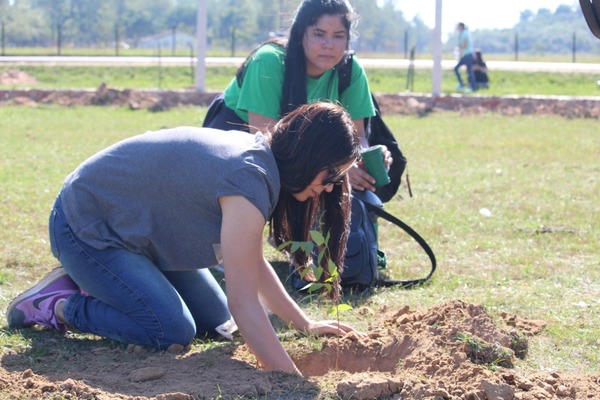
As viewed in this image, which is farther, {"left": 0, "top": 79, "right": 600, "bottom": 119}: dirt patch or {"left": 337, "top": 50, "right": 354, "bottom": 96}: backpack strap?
{"left": 0, "top": 79, "right": 600, "bottom": 119}: dirt patch

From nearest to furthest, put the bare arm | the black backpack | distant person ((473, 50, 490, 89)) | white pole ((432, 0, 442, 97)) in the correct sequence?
the bare arm, the black backpack, white pole ((432, 0, 442, 97)), distant person ((473, 50, 490, 89))

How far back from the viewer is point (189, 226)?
3516 millimetres

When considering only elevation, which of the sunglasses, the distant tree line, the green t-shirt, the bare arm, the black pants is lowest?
the bare arm

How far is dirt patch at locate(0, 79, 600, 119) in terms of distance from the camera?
608 inches

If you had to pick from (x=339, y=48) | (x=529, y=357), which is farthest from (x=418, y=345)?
(x=339, y=48)

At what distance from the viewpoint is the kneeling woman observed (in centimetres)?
321

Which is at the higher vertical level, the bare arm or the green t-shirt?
the green t-shirt

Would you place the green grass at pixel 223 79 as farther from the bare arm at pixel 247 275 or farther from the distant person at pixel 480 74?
the bare arm at pixel 247 275

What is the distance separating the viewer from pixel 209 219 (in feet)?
11.4

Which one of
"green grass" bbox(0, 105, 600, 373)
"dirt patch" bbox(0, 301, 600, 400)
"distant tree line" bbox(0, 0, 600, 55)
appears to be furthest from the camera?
"distant tree line" bbox(0, 0, 600, 55)

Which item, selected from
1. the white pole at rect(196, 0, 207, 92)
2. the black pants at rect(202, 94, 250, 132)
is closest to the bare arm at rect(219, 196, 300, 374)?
the black pants at rect(202, 94, 250, 132)

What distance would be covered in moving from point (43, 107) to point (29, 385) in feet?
44.4

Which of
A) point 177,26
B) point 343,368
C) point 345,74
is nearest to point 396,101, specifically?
point 345,74

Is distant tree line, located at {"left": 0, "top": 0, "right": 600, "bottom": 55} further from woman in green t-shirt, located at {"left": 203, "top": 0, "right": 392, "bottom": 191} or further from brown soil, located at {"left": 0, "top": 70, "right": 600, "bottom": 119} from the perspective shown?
woman in green t-shirt, located at {"left": 203, "top": 0, "right": 392, "bottom": 191}
